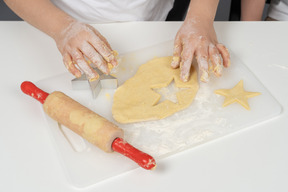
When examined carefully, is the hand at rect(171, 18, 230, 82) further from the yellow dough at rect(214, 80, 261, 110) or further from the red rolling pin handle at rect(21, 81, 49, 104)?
the red rolling pin handle at rect(21, 81, 49, 104)

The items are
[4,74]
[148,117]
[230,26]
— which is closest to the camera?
[148,117]

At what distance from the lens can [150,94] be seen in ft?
2.90

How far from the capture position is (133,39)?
109 centimetres

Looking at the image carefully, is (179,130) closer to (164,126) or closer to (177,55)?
(164,126)

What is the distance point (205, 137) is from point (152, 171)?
0.15 m

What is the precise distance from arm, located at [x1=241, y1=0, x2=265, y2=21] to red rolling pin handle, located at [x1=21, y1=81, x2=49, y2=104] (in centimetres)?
91

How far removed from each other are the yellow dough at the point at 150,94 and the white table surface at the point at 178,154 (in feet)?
0.41

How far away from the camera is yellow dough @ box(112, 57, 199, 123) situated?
833mm

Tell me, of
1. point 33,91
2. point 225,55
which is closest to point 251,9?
point 225,55

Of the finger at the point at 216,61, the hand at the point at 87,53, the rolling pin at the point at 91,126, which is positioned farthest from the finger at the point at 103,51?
the finger at the point at 216,61

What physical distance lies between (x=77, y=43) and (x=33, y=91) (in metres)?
0.17

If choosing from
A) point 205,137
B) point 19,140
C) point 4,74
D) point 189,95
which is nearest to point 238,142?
point 205,137

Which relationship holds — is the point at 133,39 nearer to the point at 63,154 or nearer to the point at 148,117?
the point at 148,117

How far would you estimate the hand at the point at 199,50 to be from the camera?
2.93 ft
